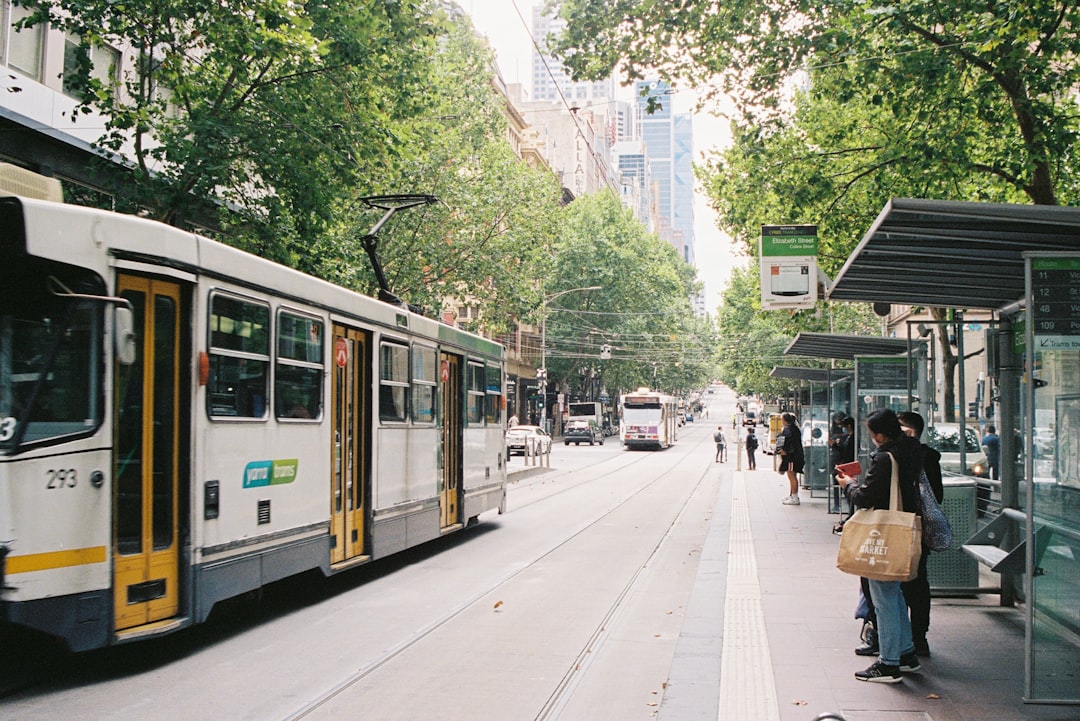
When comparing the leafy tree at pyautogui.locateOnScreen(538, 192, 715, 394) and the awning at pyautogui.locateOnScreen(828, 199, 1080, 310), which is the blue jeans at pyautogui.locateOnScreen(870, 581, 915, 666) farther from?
the leafy tree at pyautogui.locateOnScreen(538, 192, 715, 394)

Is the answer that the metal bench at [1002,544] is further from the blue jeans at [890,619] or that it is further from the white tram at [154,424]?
the white tram at [154,424]

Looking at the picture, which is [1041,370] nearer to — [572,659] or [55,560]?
[572,659]

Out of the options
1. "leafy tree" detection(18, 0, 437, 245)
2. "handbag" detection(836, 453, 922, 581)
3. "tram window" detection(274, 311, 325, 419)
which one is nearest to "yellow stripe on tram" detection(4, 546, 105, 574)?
"tram window" detection(274, 311, 325, 419)

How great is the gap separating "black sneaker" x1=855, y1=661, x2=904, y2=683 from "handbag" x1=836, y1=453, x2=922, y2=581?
0.69 metres

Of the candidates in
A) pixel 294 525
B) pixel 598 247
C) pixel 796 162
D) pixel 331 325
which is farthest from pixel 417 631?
pixel 598 247

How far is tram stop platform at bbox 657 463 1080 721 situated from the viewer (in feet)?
21.1

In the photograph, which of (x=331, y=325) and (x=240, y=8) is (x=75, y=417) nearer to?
(x=331, y=325)

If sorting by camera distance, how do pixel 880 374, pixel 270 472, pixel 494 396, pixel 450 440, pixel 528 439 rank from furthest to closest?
1. pixel 528 439
2. pixel 494 396
3. pixel 880 374
4. pixel 450 440
5. pixel 270 472

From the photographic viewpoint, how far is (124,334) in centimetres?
713

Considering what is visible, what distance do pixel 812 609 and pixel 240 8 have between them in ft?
36.3

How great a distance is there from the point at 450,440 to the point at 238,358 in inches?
258

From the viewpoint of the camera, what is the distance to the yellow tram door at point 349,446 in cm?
1063

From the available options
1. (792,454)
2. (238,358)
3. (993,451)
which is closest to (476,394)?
(238,358)

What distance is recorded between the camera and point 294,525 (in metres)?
9.56
